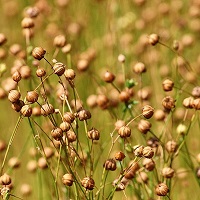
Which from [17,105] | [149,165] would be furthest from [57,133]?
[149,165]

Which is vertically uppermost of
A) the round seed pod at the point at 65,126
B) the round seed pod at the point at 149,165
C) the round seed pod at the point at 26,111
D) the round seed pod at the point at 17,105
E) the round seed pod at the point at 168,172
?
the round seed pod at the point at 17,105

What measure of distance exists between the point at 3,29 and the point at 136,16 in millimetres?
907

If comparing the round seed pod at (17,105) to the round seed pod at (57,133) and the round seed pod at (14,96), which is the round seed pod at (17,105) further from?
the round seed pod at (57,133)

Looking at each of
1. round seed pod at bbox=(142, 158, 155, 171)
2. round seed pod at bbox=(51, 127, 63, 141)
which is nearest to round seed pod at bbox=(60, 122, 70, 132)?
round seed pod at bbox=(51, 127, 63, 141)

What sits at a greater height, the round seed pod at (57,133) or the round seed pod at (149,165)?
the round seed pod at (149,165)

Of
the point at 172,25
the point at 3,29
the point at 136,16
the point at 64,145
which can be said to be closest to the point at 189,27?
the point at 172,25

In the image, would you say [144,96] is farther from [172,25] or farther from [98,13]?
[98,13]

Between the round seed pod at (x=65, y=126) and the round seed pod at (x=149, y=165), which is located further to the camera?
the round seed pod at (x=149, y=165)

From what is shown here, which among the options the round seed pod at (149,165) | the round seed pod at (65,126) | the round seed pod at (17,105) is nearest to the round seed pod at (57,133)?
the round seed pod at (65,126)

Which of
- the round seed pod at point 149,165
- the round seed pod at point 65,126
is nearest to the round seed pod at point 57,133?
the round seed pod at point 65,126

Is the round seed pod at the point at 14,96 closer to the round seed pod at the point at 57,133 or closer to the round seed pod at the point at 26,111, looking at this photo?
the round seed pod at the point at 26,111

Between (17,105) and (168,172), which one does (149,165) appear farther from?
(17,105)

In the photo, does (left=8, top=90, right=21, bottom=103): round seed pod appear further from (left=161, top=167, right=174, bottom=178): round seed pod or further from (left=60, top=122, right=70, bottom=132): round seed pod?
(left=161, top=167, right=174, bottom=178): round seed pod

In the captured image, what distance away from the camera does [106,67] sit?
3328 millimetres
